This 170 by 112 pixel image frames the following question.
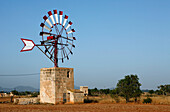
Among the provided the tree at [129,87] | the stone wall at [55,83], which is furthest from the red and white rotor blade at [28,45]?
the tree at [129,87]

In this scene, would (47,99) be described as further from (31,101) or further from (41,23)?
(41,23)

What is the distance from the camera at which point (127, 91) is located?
2725 cm

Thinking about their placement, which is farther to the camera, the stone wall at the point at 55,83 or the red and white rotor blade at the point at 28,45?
the stone wall at the point at 55,83

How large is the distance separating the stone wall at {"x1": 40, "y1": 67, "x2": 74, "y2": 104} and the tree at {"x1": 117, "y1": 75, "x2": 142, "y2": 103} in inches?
252

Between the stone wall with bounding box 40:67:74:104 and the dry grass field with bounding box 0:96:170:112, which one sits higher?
the stone wall with bounding box 40:67:74:104

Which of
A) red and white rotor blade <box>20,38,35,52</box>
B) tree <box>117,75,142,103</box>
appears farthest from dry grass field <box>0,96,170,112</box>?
red and white rotor blade <box>20,38,35,52</box>

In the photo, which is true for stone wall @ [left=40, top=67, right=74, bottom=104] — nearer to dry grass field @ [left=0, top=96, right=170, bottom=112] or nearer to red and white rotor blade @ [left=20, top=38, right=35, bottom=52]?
dry grass field @ [left=0, top=96, right=170, bottom=112]

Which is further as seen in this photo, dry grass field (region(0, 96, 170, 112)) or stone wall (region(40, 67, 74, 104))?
stone wall (region(40, 67, 74, 104))

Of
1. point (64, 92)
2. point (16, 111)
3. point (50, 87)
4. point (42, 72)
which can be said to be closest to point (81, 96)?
point (64, 92)

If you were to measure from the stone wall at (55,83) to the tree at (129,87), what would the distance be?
21.0 feet

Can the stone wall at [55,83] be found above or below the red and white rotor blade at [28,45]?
below

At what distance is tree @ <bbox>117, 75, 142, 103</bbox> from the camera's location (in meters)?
27.0

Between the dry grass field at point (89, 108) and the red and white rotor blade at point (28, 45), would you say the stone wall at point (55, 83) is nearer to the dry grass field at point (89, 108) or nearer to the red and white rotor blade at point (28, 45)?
the dry grass field at point (89, 108)

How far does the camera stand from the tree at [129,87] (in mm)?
27009
